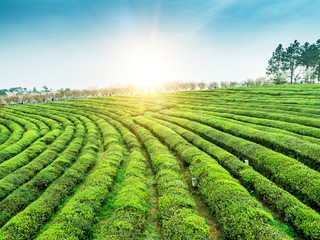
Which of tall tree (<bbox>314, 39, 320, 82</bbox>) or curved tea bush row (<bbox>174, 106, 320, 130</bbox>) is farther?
tall tree (<bbox>314, 39, 320, 82</bbox>)

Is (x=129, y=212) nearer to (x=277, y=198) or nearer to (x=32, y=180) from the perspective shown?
(x=277, y=198)

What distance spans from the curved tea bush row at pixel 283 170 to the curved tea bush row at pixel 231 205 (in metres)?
3.11

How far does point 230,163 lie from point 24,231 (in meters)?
13.4

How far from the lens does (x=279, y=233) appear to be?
7.10 metres

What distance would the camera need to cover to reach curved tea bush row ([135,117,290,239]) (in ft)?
24.1

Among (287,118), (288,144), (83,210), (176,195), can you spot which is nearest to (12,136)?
(83,210)

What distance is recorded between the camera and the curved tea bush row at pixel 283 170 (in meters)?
9.68

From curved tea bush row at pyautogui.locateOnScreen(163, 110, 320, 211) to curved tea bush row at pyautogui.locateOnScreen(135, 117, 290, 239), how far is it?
3.11 meters

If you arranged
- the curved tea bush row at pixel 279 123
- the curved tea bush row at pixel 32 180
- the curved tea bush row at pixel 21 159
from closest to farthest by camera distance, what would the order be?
1. the curved tea bush row at pixel 32 180
2. the curved tea bush row at pixel 21 159
3. the curved tea bush row at pixel 279 123

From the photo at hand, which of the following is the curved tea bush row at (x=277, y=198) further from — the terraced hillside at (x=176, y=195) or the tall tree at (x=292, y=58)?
the tall tree at (x=292, y=58)

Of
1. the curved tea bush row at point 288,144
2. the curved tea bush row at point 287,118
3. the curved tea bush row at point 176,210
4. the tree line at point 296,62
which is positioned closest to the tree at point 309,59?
the tree line at point 296,62

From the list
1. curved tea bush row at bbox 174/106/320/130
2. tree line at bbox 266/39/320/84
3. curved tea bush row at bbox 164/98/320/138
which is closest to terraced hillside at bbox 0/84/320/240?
curved tea bush row at bbox 164/98/320/138

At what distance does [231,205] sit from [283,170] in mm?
5554

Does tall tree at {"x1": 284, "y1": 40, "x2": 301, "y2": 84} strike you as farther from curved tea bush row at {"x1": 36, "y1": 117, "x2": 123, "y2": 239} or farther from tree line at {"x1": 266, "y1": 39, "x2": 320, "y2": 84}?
curved tea bush row at {"x1": 36, "y1": 117, "x2": 123, "y2": 239}
